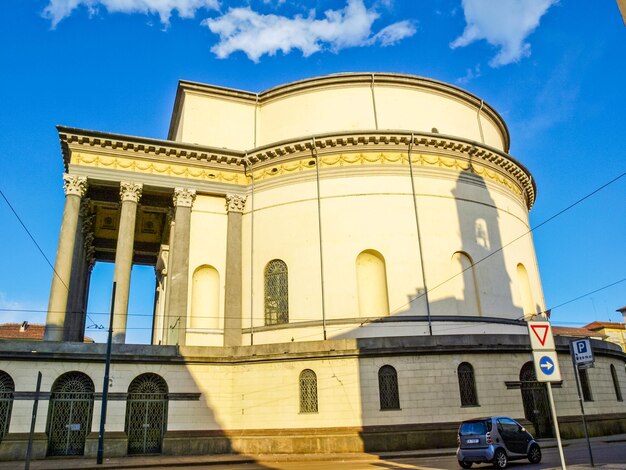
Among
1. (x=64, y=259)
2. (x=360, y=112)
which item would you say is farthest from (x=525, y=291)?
(x=64, y=259)

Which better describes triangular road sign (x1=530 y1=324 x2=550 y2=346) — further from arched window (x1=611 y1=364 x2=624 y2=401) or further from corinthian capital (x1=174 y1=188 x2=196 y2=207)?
corinthian capital (x1=174 y1=188 x2=196 y2=207)

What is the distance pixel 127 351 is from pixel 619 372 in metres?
22.0

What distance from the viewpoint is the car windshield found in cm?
1382

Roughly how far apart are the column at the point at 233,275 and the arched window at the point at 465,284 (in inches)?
388

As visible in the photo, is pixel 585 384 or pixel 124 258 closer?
pixel 585 384

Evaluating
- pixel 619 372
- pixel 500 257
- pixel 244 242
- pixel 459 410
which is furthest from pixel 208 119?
pixel 619 372

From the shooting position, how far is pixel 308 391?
21219 mm

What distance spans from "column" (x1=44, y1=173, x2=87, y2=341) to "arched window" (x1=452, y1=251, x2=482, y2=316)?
16787 millimetres

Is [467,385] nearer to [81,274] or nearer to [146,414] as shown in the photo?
[146,414]

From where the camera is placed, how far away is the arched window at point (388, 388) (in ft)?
67.1

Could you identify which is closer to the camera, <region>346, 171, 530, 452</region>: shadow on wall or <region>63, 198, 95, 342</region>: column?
<region>346, 171, 530, 452</region>: shadow on wall

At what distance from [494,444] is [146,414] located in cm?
1338

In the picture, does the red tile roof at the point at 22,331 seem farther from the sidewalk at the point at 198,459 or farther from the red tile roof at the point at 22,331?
the sidewalk at the point at 198,459

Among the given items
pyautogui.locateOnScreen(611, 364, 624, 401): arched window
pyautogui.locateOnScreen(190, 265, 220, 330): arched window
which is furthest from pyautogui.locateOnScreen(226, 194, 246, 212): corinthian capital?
pyautogui.locateOnScreen(611, 364, 624, 401): arched window
